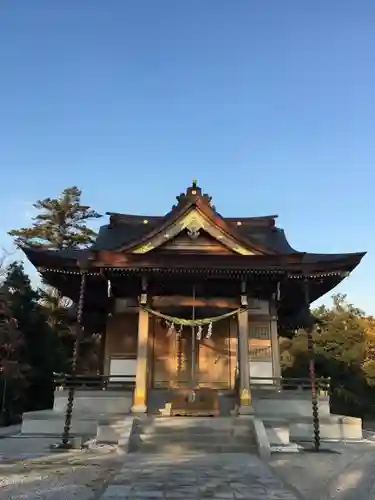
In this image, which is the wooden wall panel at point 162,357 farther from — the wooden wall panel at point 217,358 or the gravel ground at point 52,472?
the gravel ground at point 52,472

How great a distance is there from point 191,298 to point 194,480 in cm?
770

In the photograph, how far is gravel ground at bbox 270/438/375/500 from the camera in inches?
257

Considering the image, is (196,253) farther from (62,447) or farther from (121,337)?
(62,447)

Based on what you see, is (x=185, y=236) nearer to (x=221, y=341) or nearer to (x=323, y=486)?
(x=221, y=341)

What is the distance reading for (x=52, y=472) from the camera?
25.5ft

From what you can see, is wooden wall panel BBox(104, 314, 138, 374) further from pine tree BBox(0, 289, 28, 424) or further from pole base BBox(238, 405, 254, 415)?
pine tree BBox(0, 289, 28, 424)

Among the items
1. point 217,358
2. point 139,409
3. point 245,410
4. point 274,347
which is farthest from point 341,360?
point 139,409

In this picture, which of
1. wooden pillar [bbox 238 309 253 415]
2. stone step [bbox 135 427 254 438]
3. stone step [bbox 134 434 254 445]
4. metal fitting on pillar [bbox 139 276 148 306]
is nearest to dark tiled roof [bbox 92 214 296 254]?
metal fitting on pillar [bbox 139 276 148 306]

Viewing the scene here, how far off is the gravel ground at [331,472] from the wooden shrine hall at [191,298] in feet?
9.73

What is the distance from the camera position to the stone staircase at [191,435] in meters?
10.7

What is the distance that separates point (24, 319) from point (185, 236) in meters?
12.5

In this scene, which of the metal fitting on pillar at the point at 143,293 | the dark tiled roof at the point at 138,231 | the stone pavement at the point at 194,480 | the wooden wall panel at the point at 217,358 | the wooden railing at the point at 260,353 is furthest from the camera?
the dark tiled roof at the point at 138,231

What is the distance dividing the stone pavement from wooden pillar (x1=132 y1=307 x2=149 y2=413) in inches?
128

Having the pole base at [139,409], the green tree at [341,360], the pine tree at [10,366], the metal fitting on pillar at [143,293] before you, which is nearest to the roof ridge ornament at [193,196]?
the metal fitting on pillar at [143,293]
